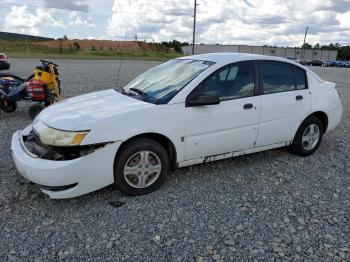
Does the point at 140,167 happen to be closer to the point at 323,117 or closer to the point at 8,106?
the point at 323,117

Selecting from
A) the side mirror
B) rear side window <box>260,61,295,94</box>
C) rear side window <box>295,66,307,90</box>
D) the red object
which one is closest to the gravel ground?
the side mirror

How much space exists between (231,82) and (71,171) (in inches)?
91.1

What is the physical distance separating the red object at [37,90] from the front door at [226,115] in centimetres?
440

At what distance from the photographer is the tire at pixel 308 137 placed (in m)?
5.05

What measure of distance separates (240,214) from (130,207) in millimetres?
1191

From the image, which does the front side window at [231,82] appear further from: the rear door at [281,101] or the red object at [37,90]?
the red object at [37,90]

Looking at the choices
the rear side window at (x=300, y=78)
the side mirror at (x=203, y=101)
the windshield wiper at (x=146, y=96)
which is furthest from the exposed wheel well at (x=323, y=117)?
the windshield wiper at (x=146, y=96)

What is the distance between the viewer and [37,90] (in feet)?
23.0

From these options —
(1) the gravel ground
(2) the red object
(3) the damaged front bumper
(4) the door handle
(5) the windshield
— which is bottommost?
(1) the gravel ground

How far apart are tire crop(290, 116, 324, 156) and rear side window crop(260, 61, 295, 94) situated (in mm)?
676

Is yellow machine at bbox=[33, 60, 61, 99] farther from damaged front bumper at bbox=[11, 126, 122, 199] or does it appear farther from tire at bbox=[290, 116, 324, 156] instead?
tire at bbox=[290, 116, 324, 156]

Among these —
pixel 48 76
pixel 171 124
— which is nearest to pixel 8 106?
pixel 48 76

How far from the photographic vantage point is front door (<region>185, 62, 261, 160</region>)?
13.0 feet

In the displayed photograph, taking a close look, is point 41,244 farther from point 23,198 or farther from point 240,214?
point 240,214
